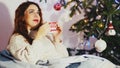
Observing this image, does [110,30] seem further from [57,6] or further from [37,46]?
[57,6]

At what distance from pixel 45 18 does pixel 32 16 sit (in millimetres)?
790

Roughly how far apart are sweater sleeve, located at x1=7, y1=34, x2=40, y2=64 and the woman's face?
0.58 feet

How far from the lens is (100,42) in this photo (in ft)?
7.60

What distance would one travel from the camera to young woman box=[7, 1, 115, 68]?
1.97 metres

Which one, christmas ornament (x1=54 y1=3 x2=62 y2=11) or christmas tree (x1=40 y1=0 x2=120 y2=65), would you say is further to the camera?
christmas ornament (x1=54 y1=3 x2=62 y2=11)

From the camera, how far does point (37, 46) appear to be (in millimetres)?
2043

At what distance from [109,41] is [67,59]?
571mm

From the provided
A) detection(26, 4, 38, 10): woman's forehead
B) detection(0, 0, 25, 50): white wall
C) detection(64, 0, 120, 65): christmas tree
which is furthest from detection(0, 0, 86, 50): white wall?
detection(26, 4, 38, 10): woman's forehead

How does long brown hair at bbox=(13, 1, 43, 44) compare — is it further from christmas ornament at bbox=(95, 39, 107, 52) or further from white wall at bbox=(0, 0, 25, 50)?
white wall at bbox=(0, 0, 25, 50)

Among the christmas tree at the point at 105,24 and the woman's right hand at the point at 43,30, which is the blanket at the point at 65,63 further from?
the christmas tree at the point at 105,24

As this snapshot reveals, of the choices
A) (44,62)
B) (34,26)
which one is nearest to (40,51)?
(44,62)

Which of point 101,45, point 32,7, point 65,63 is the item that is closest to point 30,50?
point 65,63

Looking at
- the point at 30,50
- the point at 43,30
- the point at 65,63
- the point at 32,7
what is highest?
the point at 32,7

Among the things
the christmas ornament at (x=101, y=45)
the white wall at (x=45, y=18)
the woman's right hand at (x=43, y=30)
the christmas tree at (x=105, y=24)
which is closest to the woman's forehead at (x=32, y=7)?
the woman's right hand at (x=43, y=30)
